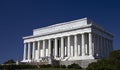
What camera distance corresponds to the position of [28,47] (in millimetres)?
89625

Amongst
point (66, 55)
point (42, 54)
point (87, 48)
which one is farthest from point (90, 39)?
point (42, 54)

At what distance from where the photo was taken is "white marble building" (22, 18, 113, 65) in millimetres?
72812

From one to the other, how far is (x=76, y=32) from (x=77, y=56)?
7647 mm

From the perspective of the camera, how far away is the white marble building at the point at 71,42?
72812 mm

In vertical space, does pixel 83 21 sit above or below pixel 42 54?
above

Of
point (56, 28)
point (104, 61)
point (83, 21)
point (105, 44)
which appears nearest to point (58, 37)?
point (56, 28)

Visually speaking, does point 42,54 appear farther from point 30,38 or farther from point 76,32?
point 76,32

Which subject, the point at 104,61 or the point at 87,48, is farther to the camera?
the point at 87,48

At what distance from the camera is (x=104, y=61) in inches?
1713

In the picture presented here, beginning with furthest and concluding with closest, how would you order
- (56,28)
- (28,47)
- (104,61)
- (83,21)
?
(28,47), (56,28), (83,21), (104,61)

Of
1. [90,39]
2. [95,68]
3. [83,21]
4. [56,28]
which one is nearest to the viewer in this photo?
[95,68]

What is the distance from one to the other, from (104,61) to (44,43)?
4366 centimetres

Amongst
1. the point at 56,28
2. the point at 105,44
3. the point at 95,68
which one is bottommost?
the point at 95,68

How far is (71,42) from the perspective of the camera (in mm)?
79125
